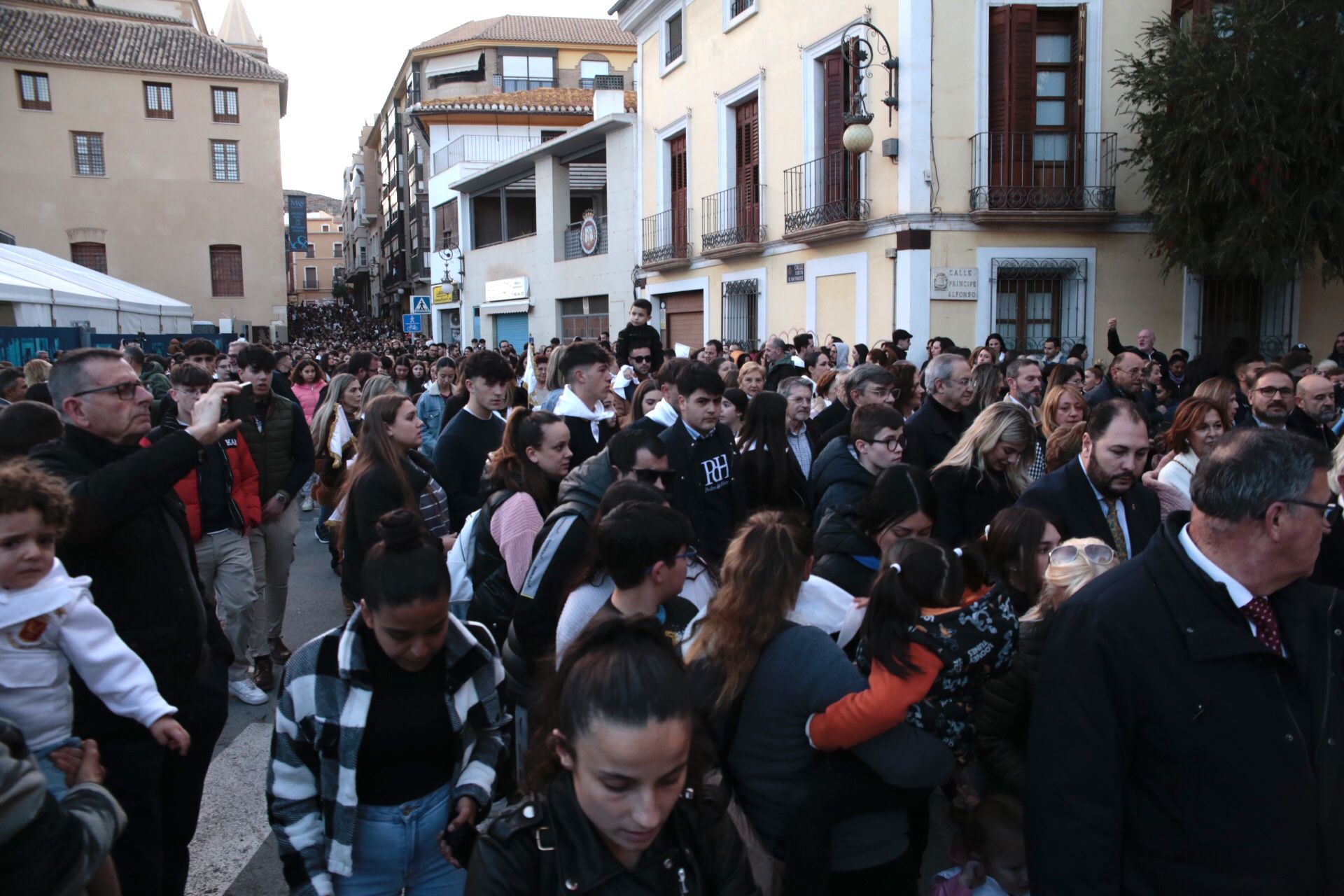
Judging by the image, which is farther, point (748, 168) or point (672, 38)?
point (672, 38)

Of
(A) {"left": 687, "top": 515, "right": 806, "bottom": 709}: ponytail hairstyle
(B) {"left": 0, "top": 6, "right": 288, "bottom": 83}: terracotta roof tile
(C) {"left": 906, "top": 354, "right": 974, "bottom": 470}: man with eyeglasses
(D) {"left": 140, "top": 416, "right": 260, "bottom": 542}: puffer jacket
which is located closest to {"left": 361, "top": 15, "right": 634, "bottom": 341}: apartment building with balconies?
(B) {"left": 0, "top": 6, "right": 288, "bottom": 83}: terracotta roof tile

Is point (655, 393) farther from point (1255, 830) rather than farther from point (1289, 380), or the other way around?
point (1255, 830)

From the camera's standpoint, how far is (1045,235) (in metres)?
14.2

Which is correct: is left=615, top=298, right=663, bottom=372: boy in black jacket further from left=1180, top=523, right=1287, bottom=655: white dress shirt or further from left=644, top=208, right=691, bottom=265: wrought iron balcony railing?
left=644, top=208, right=691, bottom=265: wrought iron balcony railing

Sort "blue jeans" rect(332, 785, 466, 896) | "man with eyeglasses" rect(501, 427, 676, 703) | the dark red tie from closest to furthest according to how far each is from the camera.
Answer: the dark red tie, "blue jeans" rect(332, 785, 466, 896), "man with eyeglasses" rect(501, 427, 676, 703)

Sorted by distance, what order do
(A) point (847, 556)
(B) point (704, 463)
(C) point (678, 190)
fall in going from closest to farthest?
(A) point (847, 556) → (B) point (704, 463) → (C) point (678, 190)

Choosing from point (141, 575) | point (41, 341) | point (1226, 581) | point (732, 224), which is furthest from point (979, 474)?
point (732, 224)

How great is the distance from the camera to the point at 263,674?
5840mm

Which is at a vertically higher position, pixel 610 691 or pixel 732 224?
pixel 732 224

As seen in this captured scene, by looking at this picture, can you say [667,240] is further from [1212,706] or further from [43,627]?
[1212,706]

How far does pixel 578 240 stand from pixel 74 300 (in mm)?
13149

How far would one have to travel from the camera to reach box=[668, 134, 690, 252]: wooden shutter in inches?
828

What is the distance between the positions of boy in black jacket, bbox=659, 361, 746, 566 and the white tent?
43.1ft

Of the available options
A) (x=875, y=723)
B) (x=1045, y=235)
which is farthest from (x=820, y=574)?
(x=1045, y=235)
